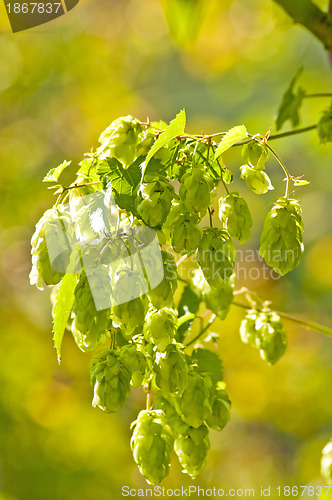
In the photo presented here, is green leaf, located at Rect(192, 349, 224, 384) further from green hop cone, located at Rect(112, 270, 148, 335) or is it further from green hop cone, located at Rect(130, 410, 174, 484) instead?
green hop cone, located at Rect(112, 270, 148, 335)

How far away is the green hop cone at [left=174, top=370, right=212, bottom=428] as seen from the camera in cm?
71

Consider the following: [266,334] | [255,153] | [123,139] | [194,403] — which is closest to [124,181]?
[123,139]

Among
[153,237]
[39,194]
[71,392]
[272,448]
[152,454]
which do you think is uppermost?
[153,237]

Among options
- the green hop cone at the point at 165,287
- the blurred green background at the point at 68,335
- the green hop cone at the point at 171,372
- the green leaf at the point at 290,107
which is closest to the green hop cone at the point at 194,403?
the green hop cone at the point at 171,372

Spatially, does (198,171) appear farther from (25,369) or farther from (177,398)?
(25,369)

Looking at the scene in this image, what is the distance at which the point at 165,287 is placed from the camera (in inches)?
25.0

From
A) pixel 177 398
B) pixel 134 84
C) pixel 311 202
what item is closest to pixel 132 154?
pixel 177 398

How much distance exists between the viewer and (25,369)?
2754mm

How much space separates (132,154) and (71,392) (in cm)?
238

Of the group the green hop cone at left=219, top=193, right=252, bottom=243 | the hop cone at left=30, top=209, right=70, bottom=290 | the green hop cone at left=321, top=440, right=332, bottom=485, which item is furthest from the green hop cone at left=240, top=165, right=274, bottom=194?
the green hop cone at left=321, top=440, right=332, bottom=485

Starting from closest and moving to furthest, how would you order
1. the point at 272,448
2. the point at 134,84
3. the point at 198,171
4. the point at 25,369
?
the point at 198,171 → the point at 25,369 → the point at 272,448 → the point at 134,84

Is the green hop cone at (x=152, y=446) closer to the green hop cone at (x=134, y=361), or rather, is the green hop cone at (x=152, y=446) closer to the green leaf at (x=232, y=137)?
the green hop cone at (x=134, y=361)

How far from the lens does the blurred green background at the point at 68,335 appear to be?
269cm

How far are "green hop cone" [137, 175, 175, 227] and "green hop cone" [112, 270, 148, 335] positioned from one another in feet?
0.20
